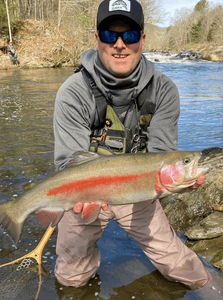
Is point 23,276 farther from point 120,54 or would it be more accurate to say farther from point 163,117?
point 120,54

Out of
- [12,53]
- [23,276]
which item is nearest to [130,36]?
[23,276]

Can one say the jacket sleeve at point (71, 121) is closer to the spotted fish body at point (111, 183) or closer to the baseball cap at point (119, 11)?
the spotted fish body at point (111, 183)

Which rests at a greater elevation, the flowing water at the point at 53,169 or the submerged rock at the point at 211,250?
the submerged rock at the point at 211,250

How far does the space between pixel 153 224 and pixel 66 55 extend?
2852cm

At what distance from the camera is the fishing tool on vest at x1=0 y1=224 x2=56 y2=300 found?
114 inches

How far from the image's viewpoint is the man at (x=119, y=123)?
2.80 m

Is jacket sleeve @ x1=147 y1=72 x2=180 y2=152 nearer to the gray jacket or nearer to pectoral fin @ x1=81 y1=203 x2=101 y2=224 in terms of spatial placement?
the gray jacket

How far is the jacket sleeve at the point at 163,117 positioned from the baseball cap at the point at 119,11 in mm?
591

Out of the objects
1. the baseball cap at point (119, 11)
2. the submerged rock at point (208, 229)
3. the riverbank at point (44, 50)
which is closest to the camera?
the baseball cap at point (119, 11)

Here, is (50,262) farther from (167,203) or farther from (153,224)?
(167,203)

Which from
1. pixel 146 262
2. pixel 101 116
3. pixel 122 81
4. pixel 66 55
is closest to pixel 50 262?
pixel 146 262

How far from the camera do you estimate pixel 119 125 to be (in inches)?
118

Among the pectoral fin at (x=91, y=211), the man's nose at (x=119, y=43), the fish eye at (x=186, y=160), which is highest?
the man's nose at (x=119, y=43)

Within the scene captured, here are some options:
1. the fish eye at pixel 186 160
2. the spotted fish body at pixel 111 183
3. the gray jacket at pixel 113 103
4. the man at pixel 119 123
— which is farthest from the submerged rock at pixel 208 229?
the fish eye at pixel 186 160
